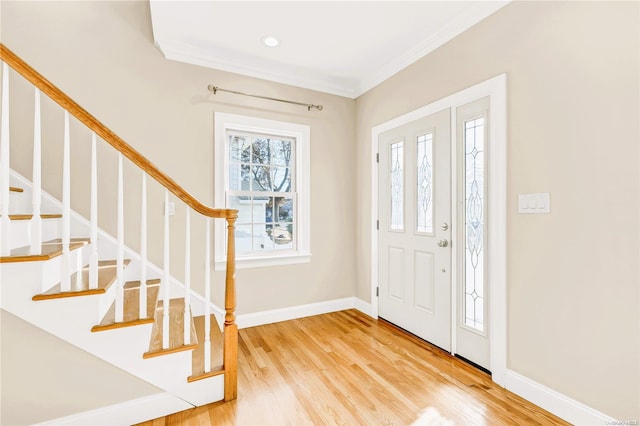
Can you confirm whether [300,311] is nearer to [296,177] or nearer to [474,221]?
[296,177]

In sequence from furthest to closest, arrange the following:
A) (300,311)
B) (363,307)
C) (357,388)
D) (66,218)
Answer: (363,307) → (300,311) → (357,388) → (66,218)

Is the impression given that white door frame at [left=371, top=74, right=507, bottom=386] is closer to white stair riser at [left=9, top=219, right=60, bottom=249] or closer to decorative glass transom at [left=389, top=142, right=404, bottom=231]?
decorative glass transom at [left=389, top=142, right=404, bottom=231]

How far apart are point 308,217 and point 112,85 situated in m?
2.14

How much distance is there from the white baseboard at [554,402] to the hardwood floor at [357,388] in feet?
0.16

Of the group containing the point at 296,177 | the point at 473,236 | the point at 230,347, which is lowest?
the point at 230,347

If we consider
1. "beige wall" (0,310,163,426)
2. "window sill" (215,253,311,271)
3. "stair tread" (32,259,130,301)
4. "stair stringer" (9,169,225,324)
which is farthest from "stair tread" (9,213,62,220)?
"window sill" (215,253,311,271)

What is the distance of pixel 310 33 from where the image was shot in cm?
250

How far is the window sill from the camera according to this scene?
2.90 m

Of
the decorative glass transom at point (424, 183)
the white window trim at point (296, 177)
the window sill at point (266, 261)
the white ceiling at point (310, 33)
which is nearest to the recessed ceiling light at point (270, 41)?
the white ceiling at point (310, 33)

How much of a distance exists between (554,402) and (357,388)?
1131 millimetres

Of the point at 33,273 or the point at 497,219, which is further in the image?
the point at 497,219

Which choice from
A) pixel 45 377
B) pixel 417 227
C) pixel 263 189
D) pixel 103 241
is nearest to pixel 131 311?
pixel 45 377

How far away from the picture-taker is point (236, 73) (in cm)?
295

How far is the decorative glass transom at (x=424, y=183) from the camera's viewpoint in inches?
101
